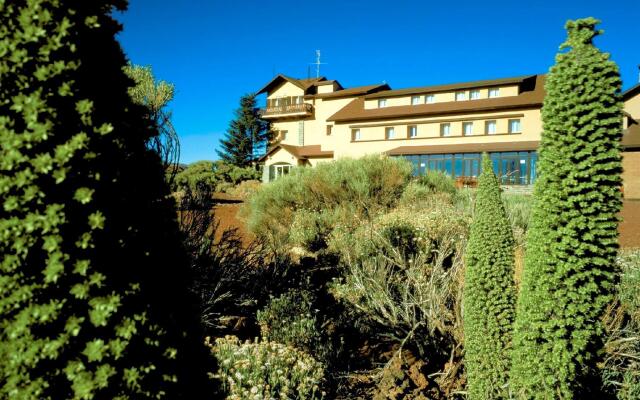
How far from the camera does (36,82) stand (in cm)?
148

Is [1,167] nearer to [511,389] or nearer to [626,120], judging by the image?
[511,389]

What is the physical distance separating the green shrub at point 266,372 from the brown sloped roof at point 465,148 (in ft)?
76.4

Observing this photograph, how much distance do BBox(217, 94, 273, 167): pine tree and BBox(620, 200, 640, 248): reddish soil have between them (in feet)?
96.4

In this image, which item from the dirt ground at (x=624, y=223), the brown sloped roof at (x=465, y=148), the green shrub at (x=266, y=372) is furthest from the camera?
the brown sloped roof at (x=465, y=148)

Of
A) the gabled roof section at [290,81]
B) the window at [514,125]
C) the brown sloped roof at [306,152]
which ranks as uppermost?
the gabled roof section at [290,81]

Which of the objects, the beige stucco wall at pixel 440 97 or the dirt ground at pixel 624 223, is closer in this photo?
the dirt ground at pixel 624 223

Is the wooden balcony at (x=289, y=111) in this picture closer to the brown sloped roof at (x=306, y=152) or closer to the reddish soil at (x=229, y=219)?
the brown sloped roof at (x=306, y=152)

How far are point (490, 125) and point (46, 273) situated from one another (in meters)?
29.2

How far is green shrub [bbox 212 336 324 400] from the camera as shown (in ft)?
12.3

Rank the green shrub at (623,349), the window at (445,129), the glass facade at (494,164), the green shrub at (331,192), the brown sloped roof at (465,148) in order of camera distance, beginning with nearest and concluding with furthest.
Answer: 1. the green shrub at (623,349)
2. the green shrub at (331,192)
3. the glass facade at (494,164)
4. the brown sloped roof at (465,148)
5. the window at (445,129)

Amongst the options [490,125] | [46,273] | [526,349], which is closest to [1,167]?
[46,273]

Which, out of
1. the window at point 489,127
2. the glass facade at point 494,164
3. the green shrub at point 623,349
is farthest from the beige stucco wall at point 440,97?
the green shrub at point 623,349

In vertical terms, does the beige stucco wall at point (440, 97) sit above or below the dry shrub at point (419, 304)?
above

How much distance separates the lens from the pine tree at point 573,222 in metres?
3.13
